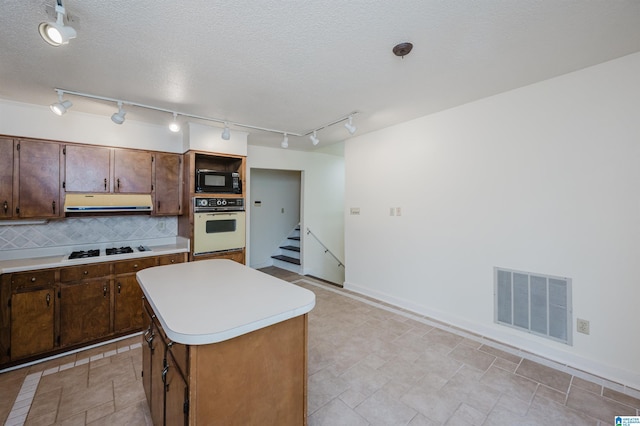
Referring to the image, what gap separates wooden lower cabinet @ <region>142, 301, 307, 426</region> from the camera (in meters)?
1.14

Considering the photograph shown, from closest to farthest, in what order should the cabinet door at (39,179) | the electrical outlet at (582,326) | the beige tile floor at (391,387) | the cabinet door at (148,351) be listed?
the cabinet door at (148,351) → the beige tile floor at (391,387) → the electrical outlet at (582,326) → the cabinet door at (39,179)

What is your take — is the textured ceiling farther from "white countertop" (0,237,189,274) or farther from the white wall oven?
"white countertop" (0,237,189,274)

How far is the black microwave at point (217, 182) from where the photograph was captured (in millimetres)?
3576

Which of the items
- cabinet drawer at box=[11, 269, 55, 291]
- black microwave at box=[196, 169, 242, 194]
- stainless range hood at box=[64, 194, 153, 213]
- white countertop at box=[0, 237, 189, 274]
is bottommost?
cabinet drawer at box=[11, 269, 55, 291]

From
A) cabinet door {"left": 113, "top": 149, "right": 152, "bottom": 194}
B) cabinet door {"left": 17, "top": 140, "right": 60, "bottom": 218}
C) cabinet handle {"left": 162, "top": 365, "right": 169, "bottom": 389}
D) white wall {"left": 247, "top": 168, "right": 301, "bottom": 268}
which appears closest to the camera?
cabinet handle {"left": 162, "top": 365, "right": 169, "bottom": 389}

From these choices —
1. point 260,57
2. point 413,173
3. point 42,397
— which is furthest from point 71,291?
point 413,173

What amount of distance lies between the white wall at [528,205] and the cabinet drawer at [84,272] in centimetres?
346

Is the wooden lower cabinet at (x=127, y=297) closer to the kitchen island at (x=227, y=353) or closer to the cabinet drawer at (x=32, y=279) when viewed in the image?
the cabinet drawer at (x=32, y=279)

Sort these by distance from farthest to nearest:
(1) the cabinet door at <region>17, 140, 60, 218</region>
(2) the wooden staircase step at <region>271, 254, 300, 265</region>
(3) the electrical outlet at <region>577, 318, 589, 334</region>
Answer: (2) the wooden staircase step at <region>271, 254, 300, 265</region>
(1) the cabinet door at <region>17, 140, 60, 218</region>
(3) the electrical outlet at <region>577, 318, 589, 334</region>

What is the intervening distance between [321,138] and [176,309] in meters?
3.60

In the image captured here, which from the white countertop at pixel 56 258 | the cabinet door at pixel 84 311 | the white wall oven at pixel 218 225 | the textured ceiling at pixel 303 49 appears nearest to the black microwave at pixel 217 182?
the white wall oven at pixel 218 225

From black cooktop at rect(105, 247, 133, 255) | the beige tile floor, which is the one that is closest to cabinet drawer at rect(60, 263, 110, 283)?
black cooktop at rect(105, 247, 133, 255)

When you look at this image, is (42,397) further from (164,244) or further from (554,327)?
(554,327)

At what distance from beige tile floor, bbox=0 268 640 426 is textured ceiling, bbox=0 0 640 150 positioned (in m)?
2.58
